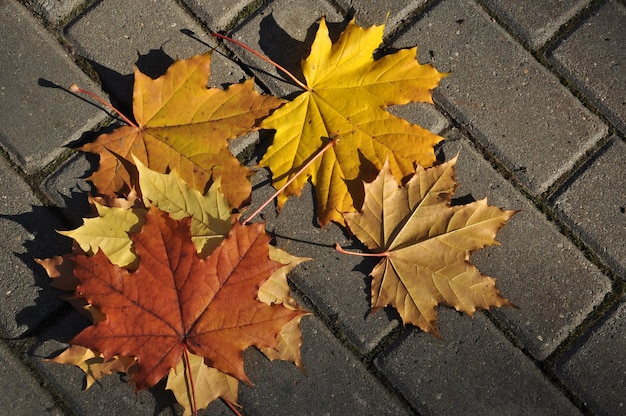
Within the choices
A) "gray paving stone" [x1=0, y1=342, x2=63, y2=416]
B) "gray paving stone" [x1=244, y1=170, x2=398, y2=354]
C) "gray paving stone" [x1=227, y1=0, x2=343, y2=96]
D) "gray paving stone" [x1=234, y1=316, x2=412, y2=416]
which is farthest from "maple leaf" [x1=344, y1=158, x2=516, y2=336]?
"gray paving stone" [x1=0, y1=342, x2=63, y2=416]

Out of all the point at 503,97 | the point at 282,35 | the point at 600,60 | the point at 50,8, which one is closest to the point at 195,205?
the point at 282,35

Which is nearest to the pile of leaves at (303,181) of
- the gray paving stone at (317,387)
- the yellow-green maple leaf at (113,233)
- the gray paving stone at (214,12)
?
the yellow-green maple leaf at (113,233)

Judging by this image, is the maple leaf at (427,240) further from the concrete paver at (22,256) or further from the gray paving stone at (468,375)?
the concrete paver at (22,256)

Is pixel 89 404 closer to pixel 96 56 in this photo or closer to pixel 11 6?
pixel 96 56

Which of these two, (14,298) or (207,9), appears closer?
(14,298)

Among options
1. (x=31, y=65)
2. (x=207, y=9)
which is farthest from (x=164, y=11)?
(x=31, y=65)

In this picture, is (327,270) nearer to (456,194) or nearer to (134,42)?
(456,194)

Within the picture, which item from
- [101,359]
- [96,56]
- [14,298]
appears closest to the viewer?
[101,359]
